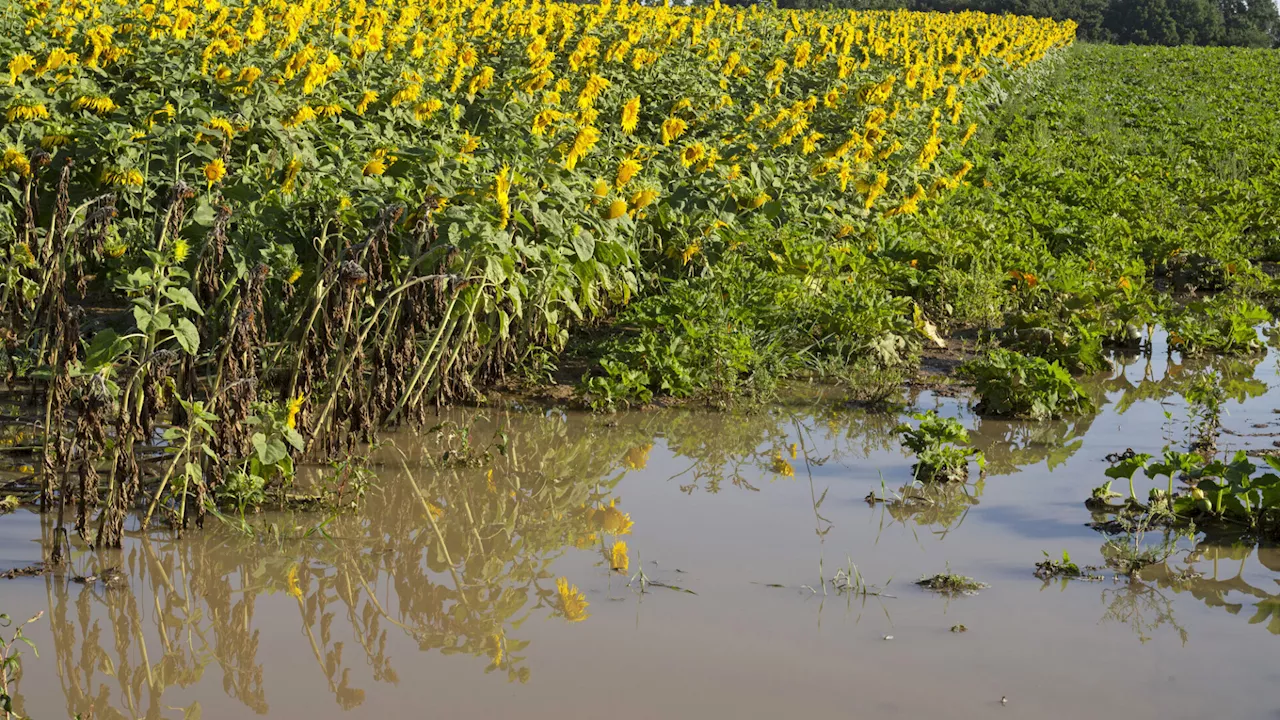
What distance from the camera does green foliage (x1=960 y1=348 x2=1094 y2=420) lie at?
5.77 m

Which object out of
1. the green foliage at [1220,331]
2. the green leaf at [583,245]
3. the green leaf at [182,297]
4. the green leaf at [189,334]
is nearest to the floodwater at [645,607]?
the green leaf at [189,334]

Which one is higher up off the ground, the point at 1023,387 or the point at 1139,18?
the point at 1139,18

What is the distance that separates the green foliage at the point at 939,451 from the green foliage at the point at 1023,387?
80cm

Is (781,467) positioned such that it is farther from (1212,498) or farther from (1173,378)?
(1173,378)

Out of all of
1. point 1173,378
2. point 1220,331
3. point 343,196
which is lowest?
point 1173,378

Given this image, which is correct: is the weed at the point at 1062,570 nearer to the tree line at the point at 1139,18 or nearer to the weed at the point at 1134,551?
the weed at the point at 1134,551

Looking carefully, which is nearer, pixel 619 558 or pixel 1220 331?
pixel 619 558

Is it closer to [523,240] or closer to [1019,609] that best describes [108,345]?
[523,240]

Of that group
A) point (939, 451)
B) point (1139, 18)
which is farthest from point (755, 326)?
point (1139, 18)

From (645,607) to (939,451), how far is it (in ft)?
5.47

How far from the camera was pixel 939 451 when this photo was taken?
16.1ft

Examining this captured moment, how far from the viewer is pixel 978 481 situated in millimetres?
5016

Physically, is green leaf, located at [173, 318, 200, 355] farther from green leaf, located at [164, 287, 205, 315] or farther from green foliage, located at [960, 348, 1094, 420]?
green foliage, located at [960, 348, 1094, 420]

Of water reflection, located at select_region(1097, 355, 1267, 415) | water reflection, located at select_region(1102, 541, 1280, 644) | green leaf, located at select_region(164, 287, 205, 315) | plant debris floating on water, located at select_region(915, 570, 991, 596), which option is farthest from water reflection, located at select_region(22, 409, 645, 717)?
water reflection, located at select_region(1097, 355, 1267, 415)
